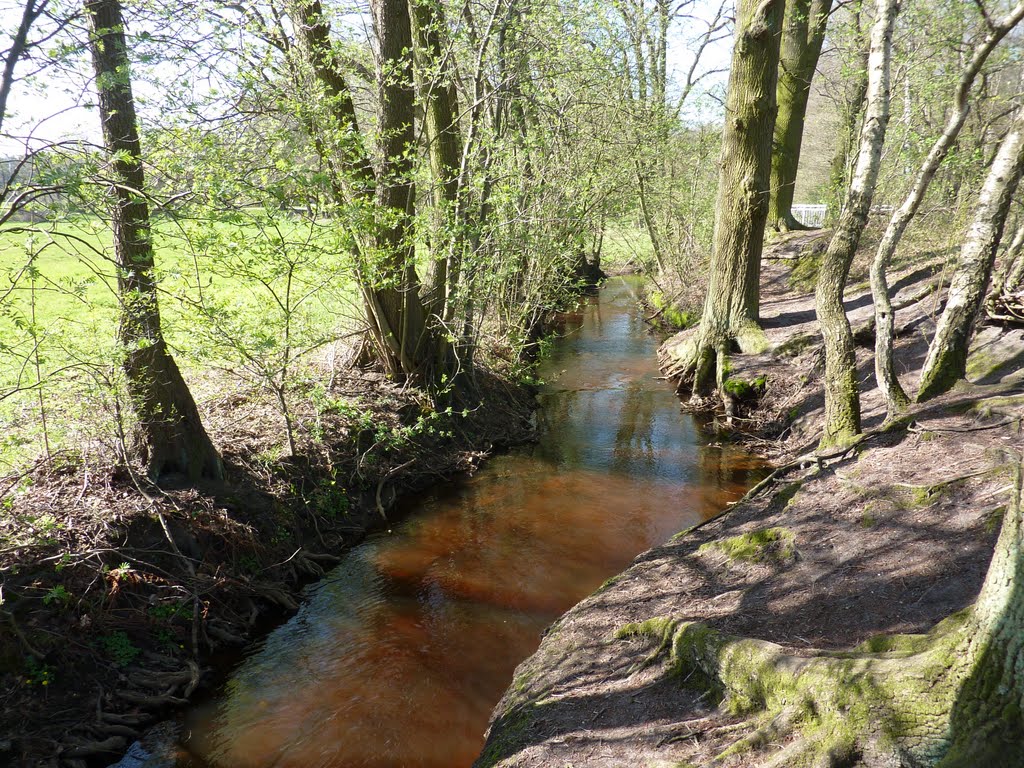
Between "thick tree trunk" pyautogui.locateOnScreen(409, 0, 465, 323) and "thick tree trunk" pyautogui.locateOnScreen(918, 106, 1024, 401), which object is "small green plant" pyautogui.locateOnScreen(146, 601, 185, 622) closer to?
"thick tree trunk" pyautogui.locateOnScreen(409, 0, 465, 323)

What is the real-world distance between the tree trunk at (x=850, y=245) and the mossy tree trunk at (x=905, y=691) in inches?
185

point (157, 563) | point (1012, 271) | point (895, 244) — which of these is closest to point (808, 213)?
point (1012, 271)

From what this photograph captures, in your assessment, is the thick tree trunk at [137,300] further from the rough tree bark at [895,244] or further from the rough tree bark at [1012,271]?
the rough tree bark at [1012,271]

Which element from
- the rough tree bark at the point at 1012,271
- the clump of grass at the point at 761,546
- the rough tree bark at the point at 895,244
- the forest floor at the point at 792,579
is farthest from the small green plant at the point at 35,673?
the rough tree bark at the point at 1012,271

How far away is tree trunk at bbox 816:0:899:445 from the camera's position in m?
7.16

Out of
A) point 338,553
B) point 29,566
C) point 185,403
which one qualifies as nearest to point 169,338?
point 185,403

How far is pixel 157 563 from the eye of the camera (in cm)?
657

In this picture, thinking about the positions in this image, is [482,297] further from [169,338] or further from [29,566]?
[29,566]

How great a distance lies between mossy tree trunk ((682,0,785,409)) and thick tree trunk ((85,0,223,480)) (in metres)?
9.28

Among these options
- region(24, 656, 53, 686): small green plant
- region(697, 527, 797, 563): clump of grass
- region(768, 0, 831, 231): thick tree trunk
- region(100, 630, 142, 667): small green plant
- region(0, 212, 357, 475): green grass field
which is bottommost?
region(100, 630, 142, 667): small green plant

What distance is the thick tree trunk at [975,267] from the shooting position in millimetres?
6391

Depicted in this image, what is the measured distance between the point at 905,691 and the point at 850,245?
19.6 feet

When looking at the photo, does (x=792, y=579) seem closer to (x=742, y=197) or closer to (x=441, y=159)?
(x=441, y=159)

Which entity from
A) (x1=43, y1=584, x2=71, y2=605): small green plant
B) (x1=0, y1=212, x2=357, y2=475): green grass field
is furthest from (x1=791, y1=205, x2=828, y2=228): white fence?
(x1=43, y1=584, x2=71, y2=605): small green plant
